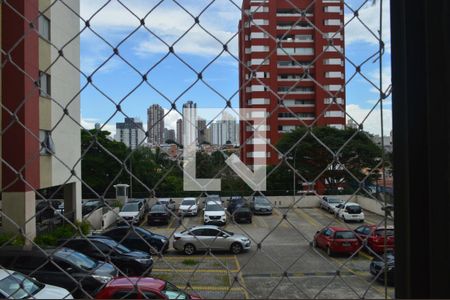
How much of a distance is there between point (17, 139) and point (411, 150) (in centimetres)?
120

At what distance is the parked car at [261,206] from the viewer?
3.03 ft

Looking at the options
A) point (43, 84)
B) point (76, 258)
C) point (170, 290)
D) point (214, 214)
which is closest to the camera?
point (214, 214)

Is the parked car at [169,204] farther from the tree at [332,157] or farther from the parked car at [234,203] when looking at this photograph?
the tree at [332,157]

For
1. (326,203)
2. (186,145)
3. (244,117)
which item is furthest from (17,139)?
(326,203)

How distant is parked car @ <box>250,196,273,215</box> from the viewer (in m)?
0.92

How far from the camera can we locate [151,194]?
26.8 inches

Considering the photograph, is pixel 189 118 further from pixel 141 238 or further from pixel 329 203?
pixel 329 203

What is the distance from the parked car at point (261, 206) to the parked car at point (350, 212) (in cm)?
17

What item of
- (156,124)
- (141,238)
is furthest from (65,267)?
(156,124)

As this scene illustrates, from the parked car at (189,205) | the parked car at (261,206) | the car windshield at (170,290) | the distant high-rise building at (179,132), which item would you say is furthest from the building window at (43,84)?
the car windshield at (170,290)

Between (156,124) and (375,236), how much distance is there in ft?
1.69
